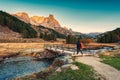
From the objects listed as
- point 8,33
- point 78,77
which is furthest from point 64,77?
point 8,33

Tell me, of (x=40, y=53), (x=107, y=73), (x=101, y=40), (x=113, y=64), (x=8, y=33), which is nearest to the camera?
(x=107, y=73)

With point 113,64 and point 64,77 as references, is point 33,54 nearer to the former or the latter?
point 113,64

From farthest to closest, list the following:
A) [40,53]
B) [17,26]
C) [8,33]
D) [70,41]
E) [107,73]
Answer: [17,26] → [8,33] → [70,41] → [40,53] → [107,73]

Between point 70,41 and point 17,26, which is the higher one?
point 17,26

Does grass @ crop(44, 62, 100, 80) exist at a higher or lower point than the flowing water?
higher

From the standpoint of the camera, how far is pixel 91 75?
23359mm

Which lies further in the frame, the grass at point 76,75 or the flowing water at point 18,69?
the flowing water at point 18,69

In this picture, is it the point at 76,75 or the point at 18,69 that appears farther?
the point at 18,69

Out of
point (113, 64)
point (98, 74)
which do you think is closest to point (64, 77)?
point (98, 74)

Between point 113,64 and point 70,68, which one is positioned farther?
point 113,64

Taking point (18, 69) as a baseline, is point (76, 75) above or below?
above

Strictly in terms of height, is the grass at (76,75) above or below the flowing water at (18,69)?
above

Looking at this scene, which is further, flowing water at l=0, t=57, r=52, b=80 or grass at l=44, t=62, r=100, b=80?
flowing water at l=0, t=57, r=52, b=80

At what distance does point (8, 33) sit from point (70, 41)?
65.0m
